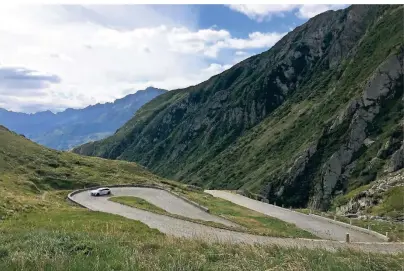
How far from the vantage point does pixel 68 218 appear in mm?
38562

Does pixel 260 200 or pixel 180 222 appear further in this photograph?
pixel 260 200

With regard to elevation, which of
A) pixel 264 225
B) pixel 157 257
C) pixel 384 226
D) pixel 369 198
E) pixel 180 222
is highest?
pixel 369 198

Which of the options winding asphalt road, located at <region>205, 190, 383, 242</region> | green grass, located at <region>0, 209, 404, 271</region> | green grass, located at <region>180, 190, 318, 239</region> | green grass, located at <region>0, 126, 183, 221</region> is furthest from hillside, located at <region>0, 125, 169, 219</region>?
green grass, located at <region>0, 209, 404, 271</region>

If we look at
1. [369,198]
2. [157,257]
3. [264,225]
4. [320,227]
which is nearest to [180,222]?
[264,225]

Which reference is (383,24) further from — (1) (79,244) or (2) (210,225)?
(1) (79,244)

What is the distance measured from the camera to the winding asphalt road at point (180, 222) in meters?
31.7

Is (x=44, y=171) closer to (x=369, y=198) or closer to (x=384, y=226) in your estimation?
(x=369, y=198)

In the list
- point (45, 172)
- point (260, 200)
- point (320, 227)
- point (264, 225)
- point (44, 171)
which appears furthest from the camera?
point (260, 200)

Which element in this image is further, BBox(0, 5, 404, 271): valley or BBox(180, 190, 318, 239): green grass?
BBox(180, 190, 318, 239): green grass

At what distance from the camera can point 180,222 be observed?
4481 cm

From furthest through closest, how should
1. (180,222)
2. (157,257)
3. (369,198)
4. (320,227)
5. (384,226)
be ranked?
(369,198) < (320,227) < (384,226) < (180,222) < (157,257)

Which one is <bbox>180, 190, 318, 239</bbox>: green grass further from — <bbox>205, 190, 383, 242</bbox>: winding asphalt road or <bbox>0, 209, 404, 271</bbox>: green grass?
<bbox>0, 209, 404, 271</bbox>: green grass

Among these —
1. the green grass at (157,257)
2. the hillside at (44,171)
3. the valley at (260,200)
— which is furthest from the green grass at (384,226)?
the hillside at (44,171)

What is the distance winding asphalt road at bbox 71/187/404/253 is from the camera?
31691 mm
